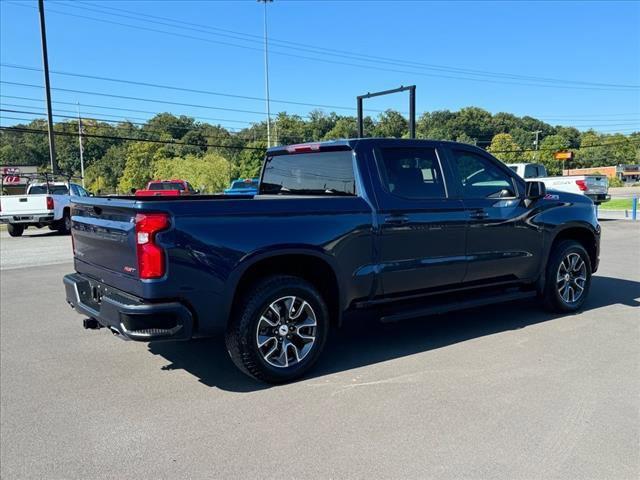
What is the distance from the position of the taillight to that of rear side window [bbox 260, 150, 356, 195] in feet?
5.89

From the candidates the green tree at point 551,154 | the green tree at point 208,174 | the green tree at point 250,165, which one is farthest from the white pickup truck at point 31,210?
the green tree at point 551,154

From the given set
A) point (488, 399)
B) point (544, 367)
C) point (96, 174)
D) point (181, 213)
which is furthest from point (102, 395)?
point (96, 174)

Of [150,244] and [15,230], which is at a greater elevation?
[150,244]

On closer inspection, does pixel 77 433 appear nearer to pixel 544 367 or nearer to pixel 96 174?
pixel 544 367

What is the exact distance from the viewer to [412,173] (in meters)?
4.95

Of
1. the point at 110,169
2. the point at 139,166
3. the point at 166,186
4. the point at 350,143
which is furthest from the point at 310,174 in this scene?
the point at 110,169

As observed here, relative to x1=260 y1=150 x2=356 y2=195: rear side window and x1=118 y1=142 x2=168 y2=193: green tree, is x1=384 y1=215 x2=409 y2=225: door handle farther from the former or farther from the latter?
x1=118 y1=142 x2=168 y2=193: green tree

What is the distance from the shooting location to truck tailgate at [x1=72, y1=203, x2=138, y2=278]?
12.2ft

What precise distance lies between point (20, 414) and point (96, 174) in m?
99.9

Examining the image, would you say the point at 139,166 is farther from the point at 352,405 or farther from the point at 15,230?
the point at 352,405

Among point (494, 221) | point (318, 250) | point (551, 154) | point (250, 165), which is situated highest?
point (551, 154)

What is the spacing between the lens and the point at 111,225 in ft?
13.0

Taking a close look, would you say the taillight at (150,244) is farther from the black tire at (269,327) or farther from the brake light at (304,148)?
the brake light at (304,148)

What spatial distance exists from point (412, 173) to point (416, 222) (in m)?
0.50
